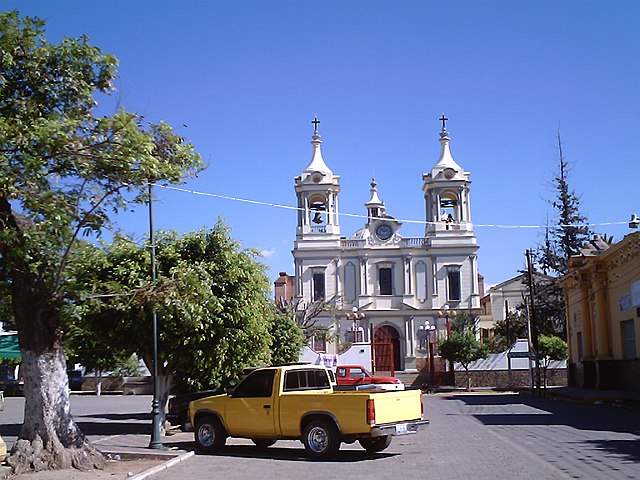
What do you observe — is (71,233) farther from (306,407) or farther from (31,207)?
(306,407)

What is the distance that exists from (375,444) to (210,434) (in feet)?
10.8

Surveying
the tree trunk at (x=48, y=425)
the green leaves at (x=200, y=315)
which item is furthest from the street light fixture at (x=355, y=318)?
the tree trunk at (x=48, y=425)

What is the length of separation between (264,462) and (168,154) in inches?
224

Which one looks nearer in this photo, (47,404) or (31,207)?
(31,207)

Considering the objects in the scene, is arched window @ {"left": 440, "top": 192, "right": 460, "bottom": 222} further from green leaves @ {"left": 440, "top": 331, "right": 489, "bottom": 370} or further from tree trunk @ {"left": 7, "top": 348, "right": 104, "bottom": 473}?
tree trunk @ {"left": 7, "top": 348, "right": 104, "bottom": 473}

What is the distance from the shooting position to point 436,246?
6256 centimetres

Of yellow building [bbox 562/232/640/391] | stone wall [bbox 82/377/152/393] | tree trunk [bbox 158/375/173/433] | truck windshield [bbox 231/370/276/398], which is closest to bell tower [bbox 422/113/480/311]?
yellow building [bbox 562/232/640/391]

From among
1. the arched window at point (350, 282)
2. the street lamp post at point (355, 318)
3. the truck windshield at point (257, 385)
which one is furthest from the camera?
the arched window at point (350, 282)

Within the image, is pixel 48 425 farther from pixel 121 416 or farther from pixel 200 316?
pixel 121 416

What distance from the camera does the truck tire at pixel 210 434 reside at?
54.0 ft

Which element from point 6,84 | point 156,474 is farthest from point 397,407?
point 6,84

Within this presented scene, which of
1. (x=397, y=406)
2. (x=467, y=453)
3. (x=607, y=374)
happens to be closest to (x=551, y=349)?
(x=607, y=374)

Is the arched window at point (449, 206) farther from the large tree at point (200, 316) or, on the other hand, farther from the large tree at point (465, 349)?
the large tree at point (200, 316)

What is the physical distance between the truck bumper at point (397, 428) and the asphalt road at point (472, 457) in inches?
19.1
